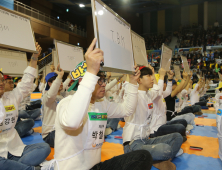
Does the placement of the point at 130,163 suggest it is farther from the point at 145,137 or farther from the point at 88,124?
the point at 145,137

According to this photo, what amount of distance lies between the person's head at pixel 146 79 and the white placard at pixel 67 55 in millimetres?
1253

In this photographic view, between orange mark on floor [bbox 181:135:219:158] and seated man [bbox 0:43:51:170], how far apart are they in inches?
92.7

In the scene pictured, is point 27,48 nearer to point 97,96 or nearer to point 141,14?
point 97,96

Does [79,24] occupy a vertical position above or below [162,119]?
above

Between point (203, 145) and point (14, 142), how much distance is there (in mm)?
3152

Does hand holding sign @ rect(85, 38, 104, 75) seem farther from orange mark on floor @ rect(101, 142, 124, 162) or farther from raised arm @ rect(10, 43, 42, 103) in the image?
orange mark on floor @ rect(101, 142, 124, 162)

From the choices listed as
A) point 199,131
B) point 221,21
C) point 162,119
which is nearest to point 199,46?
point 221,21

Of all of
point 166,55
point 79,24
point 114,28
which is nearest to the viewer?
point 114,28

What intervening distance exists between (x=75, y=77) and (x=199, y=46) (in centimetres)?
1915

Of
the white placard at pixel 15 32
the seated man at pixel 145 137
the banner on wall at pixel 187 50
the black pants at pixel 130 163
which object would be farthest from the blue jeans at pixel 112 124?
the banner on wall at pixel 187 50

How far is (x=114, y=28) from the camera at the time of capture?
5.47 ft

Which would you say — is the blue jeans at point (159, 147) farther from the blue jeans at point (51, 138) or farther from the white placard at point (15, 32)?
the white placard at point (15, 32)

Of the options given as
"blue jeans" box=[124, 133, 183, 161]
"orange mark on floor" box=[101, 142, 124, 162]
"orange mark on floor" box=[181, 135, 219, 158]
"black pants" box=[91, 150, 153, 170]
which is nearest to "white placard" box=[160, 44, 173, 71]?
"blue jeans" box=[124, 133, 183, 161]

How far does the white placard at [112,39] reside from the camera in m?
1.42
